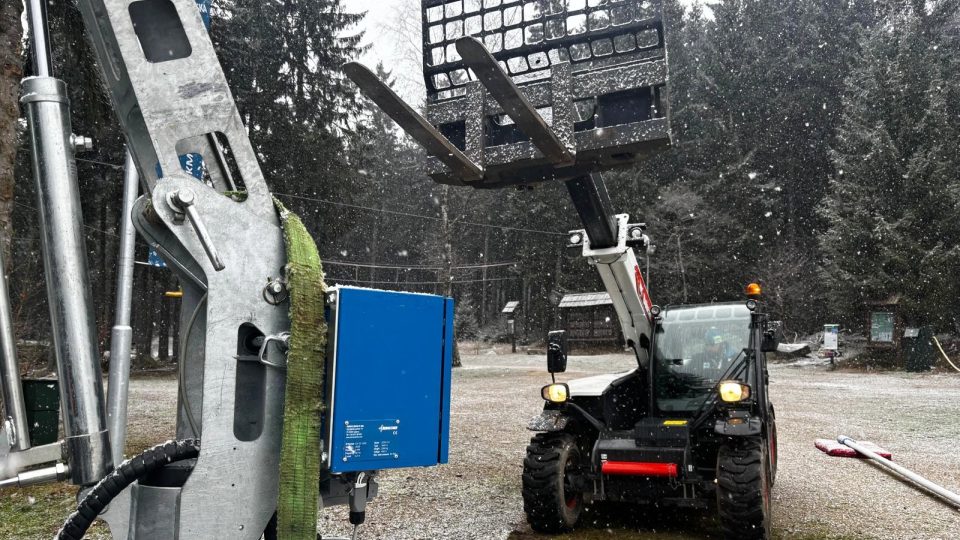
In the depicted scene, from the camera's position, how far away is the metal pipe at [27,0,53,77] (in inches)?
70.4

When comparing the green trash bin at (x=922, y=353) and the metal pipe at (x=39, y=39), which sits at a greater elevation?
the metal pipe at (x=39, y=39)

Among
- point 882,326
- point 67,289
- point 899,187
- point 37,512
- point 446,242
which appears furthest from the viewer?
point 899,187

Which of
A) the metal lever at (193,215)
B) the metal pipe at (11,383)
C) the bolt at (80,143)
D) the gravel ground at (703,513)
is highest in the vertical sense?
the bolt at (80,143)

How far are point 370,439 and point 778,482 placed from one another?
6363 millimetres

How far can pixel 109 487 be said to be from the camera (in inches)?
69.2

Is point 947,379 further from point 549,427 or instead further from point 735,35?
point 735,35

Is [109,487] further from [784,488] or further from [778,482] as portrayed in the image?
[778,482]

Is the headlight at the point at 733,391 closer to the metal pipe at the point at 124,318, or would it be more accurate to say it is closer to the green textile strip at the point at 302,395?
the green textile strip at the point at 302,395

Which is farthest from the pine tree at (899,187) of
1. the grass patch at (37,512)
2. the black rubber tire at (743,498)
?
the grass patch at (37,512)

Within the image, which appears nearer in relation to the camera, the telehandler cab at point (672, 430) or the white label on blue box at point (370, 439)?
the white label on blue box at point (370, 439)

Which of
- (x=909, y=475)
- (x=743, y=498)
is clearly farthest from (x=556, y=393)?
(x=909, y=475)

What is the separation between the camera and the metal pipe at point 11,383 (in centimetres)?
175

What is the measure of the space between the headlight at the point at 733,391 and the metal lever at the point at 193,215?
417 centimetres

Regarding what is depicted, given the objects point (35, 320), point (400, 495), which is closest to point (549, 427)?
point (400, 495)
